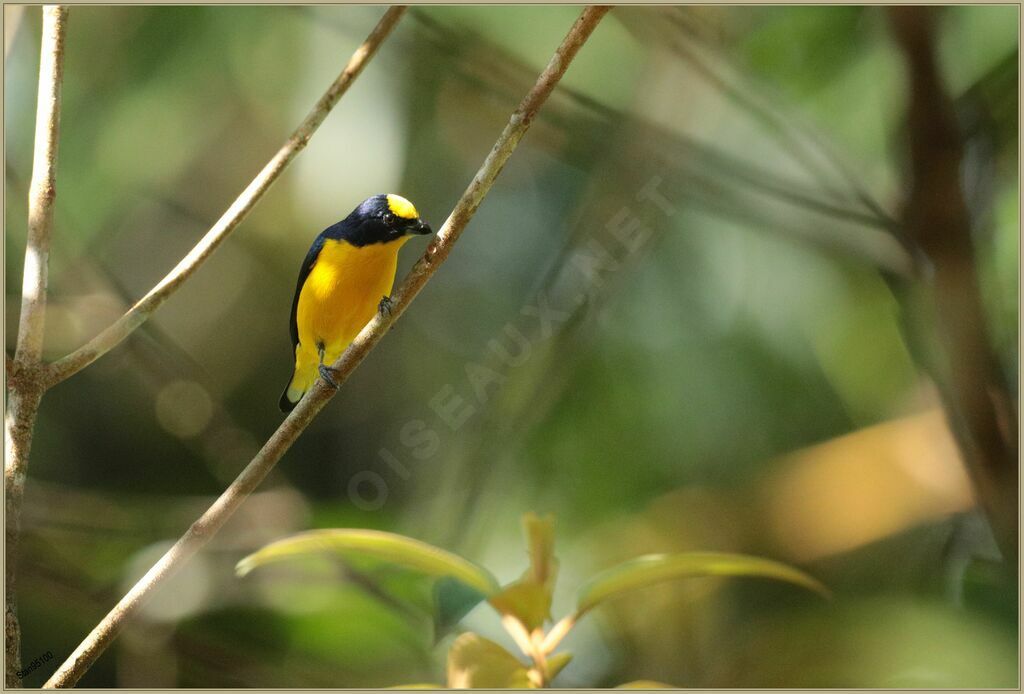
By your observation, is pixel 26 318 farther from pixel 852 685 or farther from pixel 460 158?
pixel 852 685

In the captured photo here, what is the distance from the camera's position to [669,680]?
1.50m

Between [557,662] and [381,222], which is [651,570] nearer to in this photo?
[557,662]

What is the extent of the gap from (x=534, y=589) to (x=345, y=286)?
1.00 meters

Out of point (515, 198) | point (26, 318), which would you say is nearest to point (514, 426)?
point (515, 198)

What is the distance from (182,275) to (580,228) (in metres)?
0.87

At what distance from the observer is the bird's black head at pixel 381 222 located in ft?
5.36

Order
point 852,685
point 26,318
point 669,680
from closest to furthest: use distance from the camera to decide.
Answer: point 26,318 < point 852,685 < point 669,680

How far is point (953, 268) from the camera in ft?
3.39

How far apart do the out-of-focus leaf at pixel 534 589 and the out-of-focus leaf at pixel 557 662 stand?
0.04 metres

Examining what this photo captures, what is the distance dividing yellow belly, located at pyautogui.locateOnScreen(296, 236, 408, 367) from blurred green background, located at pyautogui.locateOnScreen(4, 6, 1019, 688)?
14 cm

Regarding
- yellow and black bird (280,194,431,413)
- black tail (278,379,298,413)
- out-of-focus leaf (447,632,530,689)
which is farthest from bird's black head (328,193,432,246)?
out-of-focus leaf (447,632,530,689)

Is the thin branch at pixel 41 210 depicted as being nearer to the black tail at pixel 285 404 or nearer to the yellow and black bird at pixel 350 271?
the yellow and black bird at pixel 350 271

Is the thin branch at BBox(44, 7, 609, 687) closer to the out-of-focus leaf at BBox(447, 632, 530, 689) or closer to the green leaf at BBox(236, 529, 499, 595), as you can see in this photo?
the green leaf at BBox(236, 529, 499, 595)

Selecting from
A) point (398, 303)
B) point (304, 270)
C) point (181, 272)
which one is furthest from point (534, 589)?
point (304, 270)
